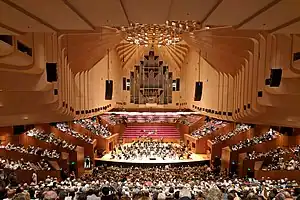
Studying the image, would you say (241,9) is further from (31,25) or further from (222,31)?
(222,31)

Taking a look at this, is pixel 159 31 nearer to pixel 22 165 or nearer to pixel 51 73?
pixel 22 165

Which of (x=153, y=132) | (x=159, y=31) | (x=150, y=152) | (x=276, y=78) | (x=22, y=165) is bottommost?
(x=150, y=152)

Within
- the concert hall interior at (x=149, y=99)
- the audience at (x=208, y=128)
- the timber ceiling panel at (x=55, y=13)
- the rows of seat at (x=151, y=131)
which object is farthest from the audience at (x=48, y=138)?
the timber ceiling panel at (x=55, y=13)

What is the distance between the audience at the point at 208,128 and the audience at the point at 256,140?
2572 mm

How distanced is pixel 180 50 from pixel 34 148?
11.3 m

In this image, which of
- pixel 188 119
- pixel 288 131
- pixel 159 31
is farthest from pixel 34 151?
pixel 288 131

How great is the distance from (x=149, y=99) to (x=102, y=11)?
60.2ft

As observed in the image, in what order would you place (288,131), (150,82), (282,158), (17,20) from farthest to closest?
(150,82), (288,131), (282,158), (17,20)

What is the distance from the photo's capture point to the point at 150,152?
16672mm

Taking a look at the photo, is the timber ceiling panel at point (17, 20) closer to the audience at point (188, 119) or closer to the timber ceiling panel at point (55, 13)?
the timber ceiling panel at point (55, 13)

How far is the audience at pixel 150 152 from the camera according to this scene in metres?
16.2

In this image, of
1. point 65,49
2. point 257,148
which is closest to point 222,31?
point 65,49

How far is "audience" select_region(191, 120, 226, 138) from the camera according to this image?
1856 centimetres

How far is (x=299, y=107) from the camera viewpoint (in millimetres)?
8695
